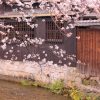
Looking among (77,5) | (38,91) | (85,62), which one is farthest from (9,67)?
(77,5)

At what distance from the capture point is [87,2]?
1452 centimetres

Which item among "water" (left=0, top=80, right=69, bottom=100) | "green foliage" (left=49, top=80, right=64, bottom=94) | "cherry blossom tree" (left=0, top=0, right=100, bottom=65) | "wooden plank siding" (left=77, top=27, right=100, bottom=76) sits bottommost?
"water" (left=0, top=80, right=69, bottom=100)

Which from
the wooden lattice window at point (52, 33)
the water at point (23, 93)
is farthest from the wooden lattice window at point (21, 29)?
the water at point (23, 93)

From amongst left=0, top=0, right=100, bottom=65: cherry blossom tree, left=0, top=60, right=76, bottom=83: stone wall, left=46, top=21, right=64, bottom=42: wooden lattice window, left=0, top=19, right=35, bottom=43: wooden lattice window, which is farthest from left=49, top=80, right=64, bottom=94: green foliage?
left=0, top=19, right=35, bottom=43: wooden lattice window

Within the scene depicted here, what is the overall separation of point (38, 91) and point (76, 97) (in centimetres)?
272

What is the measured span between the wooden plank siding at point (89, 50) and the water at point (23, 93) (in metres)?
1.80

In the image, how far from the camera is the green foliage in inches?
687

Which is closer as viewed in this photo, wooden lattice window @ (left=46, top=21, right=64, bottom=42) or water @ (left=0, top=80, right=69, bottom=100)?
water @ (left=0, top=80, right=69, bottom=100)

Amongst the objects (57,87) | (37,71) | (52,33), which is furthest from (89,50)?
(37,71)

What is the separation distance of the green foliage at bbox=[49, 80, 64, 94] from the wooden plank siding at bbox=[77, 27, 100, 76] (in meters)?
1.17

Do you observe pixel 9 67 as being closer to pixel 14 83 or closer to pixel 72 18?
pixel 14 83

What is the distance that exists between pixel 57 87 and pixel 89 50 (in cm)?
230

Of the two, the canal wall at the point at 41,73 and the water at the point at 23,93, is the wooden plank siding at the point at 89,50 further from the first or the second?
the water at the point at 23,93

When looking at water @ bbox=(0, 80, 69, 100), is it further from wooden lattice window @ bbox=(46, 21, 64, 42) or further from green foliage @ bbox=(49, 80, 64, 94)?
wooden lattice window @ bbox=(46, 21, 64, 42)
